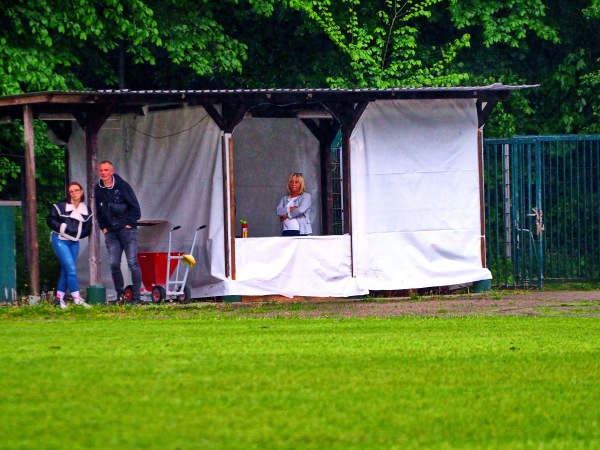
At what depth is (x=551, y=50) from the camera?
29.3m

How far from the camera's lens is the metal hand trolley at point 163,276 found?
63.2ft

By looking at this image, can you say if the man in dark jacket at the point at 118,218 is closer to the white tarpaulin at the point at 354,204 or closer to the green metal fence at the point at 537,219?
the white tarpaulin at the point at 354,204

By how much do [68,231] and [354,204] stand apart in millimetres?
4262

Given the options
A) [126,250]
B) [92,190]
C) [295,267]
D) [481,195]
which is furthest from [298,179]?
[92,190]

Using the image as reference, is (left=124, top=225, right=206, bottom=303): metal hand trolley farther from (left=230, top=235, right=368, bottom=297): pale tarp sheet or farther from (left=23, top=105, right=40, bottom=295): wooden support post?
(left=23, top=105, right=40, bottom=295): wooden support post

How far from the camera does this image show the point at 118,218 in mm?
18531

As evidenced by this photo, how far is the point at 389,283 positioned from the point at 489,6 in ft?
33.2

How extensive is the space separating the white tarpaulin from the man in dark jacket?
4.09 ft

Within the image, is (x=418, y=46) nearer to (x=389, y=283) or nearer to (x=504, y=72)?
(x=504, y=72)

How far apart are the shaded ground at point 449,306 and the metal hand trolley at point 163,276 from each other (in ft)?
3.75

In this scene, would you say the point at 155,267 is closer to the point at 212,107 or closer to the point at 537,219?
the point at 212,107

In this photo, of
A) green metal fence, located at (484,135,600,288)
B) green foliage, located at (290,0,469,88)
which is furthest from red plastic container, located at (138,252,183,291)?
green foliage, located at (290,0,469,88)

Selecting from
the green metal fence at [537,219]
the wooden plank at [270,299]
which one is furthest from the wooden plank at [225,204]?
the green metal fence at [537,219]

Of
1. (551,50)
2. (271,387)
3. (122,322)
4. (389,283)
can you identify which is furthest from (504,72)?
(271,387)
